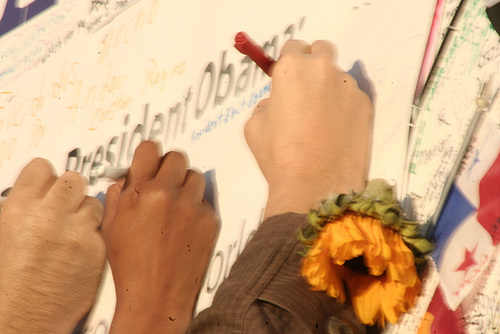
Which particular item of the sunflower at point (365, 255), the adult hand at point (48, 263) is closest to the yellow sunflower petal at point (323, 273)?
the sunflower at point (365, 255)

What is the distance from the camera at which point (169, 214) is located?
614 millimetres

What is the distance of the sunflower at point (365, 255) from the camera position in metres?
0.40

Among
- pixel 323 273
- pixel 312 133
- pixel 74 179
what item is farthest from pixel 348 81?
pixel 74 179

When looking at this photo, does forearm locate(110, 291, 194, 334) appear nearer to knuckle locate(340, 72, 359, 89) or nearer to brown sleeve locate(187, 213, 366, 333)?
brown sleeve locate(187, 213, 366, 333)

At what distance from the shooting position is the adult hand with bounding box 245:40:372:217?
55cm

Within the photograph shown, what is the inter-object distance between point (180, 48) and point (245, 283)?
352 millimetres

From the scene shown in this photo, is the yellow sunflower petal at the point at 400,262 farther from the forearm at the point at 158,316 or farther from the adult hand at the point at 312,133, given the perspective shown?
the forearm at the point at 158,316

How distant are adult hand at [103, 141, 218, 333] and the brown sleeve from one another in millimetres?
123

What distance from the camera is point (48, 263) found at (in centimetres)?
66

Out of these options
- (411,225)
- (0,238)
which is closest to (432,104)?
(411,225)

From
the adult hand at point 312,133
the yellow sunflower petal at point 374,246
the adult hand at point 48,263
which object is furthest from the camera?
the adult hand at point 48,263

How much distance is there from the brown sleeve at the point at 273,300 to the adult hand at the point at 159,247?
12 cm

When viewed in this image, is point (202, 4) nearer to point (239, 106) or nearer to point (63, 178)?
point (239, 106)

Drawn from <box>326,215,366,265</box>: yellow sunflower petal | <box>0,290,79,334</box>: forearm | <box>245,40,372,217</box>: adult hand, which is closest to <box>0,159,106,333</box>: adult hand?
<box>0,290,79,334</box>: forearm
